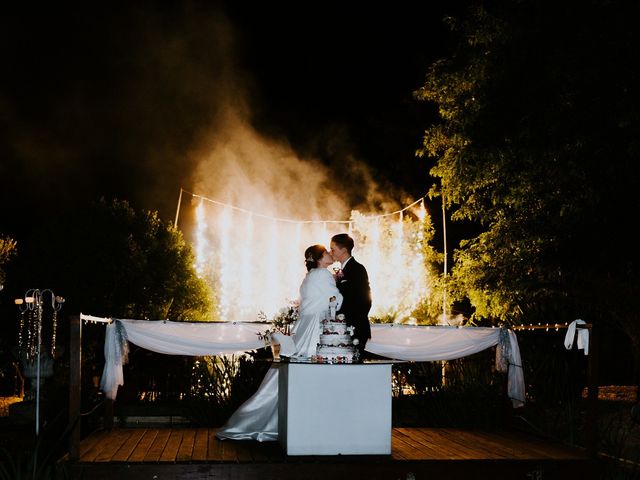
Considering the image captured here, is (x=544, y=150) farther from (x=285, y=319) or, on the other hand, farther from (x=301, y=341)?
(x=301, y=341)

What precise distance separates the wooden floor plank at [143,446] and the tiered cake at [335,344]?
155 centimetres

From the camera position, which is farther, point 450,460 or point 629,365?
point 629,365

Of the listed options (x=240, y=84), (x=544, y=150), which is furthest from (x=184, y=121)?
(x=544, y=150)

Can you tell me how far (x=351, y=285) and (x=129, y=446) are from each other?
234 centimetres

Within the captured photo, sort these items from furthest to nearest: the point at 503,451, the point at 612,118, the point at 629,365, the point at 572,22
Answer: the point at 629,365 → the point at 572,22 → the point at 612,118 → the point at 503,451

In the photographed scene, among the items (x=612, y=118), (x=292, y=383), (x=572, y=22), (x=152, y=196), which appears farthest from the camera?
(x=152, y=196)

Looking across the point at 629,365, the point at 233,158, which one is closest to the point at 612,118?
the point at 629,365

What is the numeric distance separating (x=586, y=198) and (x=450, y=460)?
5.50 meters

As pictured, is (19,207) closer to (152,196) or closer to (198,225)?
(152,196)

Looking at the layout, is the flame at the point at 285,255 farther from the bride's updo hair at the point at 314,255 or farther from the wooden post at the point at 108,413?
the bride's updo hair at the point at 314,255

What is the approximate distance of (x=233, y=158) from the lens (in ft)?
70.7

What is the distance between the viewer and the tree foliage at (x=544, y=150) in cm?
1077

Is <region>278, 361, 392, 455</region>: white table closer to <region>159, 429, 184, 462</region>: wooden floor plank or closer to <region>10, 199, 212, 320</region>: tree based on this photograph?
<region>159, 429, 184, 462</region>: wooden floor plank

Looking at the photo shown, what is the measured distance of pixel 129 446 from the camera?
24.0 ft
